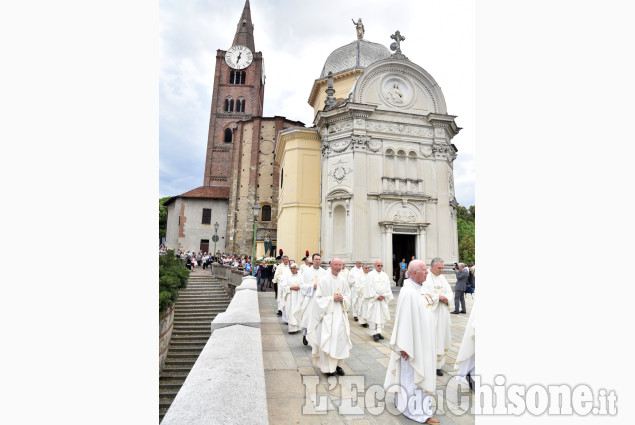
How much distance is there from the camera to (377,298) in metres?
8.34

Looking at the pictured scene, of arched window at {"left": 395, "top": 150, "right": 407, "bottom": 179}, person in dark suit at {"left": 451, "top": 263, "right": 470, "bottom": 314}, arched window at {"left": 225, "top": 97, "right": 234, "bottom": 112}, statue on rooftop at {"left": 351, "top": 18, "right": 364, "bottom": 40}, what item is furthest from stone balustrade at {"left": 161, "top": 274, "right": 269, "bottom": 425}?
arched window at {"left": 225, "top": 97, "right": 234, "bottom": 112}

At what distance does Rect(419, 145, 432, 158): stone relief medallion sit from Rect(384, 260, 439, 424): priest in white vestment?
1836cm

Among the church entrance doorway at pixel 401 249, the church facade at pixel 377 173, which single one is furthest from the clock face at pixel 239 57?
the church entrance doorway at pixel 401 249

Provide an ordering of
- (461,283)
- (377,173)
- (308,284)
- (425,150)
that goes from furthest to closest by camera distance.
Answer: (425,150)
(377,173)
(461,283)
(308,284)

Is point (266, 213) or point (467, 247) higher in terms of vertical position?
point (266, 213)

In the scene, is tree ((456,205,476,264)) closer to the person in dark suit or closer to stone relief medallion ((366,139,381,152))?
stone relief medallion ((366,139,381,152))

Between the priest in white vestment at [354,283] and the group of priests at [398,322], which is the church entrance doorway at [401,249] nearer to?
the priest in white vestment at [354,283]

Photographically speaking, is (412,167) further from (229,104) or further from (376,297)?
(229,104)

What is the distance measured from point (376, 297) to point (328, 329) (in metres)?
3.26

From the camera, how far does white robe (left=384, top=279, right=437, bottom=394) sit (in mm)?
3938

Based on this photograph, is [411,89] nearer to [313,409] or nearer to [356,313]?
[356,313]

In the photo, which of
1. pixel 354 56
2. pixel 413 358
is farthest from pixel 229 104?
pixel 413 358

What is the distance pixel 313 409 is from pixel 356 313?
23.2 ft
